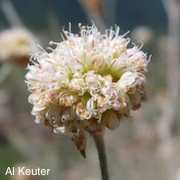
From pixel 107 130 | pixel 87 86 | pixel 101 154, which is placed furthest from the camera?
pixel 107 130

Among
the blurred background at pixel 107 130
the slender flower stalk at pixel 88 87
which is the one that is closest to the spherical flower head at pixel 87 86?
the slender flower stalk at pixel 88 87

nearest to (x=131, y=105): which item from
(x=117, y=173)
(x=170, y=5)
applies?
(x=170, y=5)

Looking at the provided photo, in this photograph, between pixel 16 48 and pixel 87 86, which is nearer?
pixel 87 86

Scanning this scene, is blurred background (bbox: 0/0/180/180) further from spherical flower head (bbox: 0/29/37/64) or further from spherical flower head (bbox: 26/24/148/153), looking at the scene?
spherical flower head (bbox: 26/24/148/153)

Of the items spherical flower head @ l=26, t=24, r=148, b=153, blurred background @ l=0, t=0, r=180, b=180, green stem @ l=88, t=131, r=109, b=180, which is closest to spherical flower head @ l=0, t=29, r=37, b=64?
blurred background @ l=0, t=0, r=180, b=180

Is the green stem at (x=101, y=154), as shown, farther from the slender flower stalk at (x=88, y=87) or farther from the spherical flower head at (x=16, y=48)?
the spherical flower head at (x=16, y=48)

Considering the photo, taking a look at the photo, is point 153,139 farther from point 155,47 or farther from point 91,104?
point 91,104

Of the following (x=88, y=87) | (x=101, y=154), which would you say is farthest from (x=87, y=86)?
(x=101, y=154)

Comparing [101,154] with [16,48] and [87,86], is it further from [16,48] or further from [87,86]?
[16,48]
